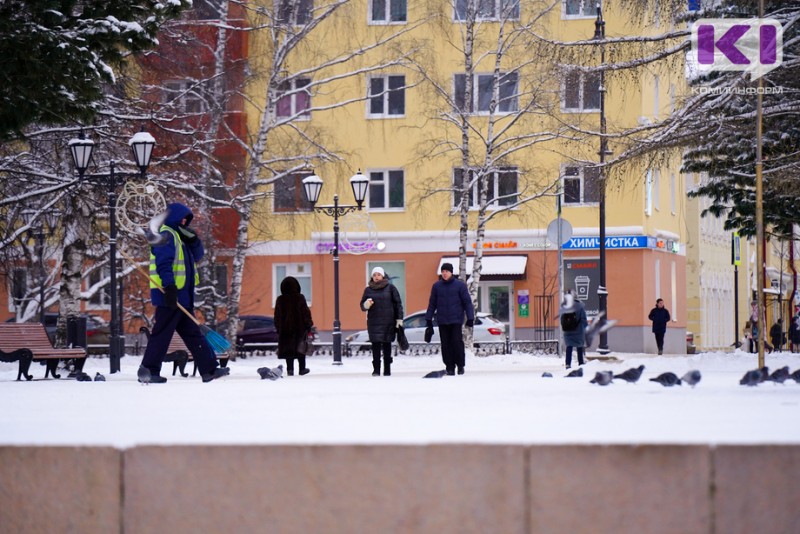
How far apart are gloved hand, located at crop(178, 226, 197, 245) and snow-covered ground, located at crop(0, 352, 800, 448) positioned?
3.54m

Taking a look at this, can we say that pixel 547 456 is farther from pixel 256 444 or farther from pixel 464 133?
pixel 464 133

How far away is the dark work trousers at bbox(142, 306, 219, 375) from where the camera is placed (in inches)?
718

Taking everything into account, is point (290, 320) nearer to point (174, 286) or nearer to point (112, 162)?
point (112, 162)

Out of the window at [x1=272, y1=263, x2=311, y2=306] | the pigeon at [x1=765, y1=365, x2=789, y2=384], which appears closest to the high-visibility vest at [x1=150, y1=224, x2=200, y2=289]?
the pigeon at [x1=765, y1=365, x2=789, y2=384]

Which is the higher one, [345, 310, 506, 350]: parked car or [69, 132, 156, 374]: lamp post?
[69, 132, 156, 374]: lamp post

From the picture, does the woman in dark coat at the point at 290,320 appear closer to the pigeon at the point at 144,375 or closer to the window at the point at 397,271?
the pigeon at the point at 144,375

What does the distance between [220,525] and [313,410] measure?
2.75 meters

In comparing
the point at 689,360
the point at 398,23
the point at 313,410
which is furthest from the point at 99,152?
the point at 313,410

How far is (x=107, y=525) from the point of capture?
775cm

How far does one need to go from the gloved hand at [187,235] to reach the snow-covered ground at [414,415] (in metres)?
3.54

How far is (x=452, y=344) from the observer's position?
922 inches

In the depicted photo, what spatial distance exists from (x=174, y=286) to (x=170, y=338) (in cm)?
95

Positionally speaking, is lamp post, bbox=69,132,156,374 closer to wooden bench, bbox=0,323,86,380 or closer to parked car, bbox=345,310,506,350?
wooden bench, bbox=0,323,86,380

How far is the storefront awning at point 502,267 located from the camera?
50.8 m
